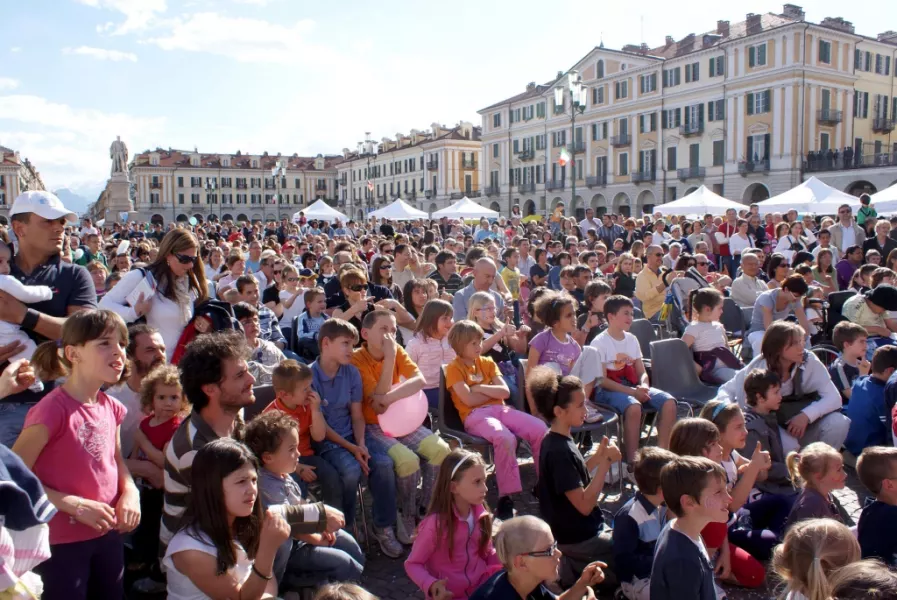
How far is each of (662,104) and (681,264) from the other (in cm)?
4394

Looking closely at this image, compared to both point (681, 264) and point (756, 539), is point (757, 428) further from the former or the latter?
point (681, 264)

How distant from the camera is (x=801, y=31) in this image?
131ft

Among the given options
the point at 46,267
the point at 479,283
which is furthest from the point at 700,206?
the point at 46,267

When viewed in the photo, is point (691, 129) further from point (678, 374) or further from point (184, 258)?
point (184, 258)

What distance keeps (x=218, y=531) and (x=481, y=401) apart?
2.76 meters

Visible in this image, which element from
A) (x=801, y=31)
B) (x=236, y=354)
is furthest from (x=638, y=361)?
(x=801, y=31)

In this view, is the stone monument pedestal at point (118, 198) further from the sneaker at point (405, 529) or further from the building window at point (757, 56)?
the building window at point (757, 56)

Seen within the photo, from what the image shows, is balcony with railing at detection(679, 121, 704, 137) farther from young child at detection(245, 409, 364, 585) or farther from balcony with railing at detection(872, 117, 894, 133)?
young child at detection(245, 409, 364, 585)

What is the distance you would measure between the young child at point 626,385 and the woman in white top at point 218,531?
11.7 feet

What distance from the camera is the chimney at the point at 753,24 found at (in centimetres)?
4281

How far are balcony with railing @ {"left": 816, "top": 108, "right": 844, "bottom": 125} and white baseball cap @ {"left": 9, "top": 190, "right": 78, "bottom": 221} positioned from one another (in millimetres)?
46127

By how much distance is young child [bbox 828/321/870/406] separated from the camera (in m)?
5.86

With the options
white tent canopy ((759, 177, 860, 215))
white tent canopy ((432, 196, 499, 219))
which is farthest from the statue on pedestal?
white tent canopy ((759, 177, 860, 215))

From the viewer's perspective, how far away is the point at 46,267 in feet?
11.5
